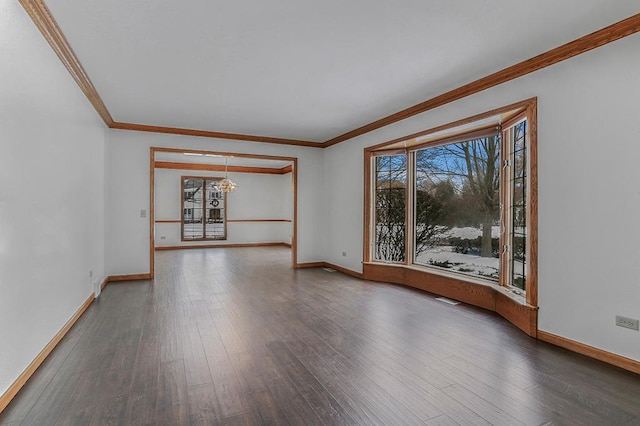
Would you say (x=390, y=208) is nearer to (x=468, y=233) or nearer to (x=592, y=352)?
(x=468, y=233)

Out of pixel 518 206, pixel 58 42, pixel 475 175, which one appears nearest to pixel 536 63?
pixel 518 206

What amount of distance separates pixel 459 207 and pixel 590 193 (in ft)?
6.12

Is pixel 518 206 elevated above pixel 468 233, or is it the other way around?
pixel 518 206

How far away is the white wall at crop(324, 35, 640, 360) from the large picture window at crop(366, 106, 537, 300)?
0.25m

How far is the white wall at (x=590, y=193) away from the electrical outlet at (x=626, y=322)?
38 millimetres

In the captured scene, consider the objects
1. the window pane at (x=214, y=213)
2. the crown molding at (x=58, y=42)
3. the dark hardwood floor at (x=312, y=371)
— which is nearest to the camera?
the dark hardwood floor at (x=312, y=371)

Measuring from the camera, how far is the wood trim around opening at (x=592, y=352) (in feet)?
8.13

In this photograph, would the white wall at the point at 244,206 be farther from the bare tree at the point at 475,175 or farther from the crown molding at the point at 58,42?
the bare tree at the point at 475,175

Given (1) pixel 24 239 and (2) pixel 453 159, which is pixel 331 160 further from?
(1) pixel 24 239

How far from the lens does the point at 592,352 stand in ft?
8.85

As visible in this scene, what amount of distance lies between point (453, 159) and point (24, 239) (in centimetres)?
477

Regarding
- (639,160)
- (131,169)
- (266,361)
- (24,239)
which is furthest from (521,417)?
(131,169)

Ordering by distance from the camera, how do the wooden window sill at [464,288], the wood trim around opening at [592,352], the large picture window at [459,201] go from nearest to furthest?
1. the wood trim around opening at [592,352]
2. the wooden window sill at [464,288]
3. the large picture window at [459,201]

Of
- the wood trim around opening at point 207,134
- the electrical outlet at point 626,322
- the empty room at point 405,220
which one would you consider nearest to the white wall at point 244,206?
the wood trim around opening at point 207,134
